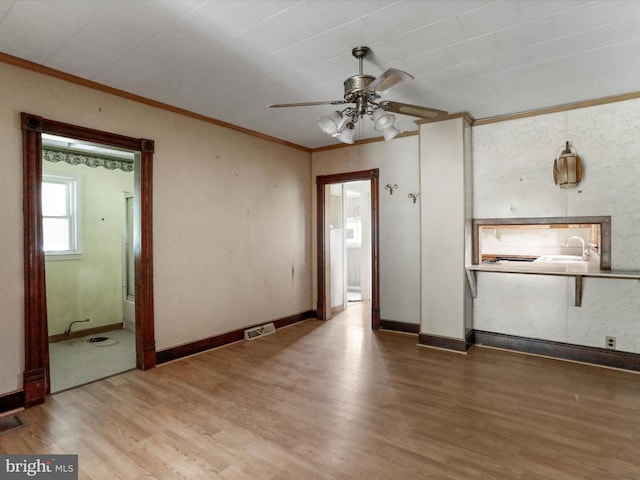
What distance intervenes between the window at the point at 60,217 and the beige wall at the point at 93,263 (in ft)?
0.26

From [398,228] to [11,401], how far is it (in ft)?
14.1

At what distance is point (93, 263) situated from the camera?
5.00 metres

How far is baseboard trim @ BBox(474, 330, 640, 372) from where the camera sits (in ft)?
11.3

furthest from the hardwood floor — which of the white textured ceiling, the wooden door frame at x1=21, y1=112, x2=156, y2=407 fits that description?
the white textured ceiling

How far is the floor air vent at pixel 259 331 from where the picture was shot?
178 inches

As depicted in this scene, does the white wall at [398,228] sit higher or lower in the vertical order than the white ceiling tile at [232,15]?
lower

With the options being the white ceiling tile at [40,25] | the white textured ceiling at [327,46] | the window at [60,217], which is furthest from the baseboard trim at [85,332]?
the white ceiling tile at [40,25]

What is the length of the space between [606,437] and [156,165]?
14.3 feet

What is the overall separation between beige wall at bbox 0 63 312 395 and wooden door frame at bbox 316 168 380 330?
0.21 m

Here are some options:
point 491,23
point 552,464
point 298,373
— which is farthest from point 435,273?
Result: point 491,23

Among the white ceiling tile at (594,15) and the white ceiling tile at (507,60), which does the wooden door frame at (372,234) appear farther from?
the white ceiling tile at (594,15)

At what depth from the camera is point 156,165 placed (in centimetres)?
363

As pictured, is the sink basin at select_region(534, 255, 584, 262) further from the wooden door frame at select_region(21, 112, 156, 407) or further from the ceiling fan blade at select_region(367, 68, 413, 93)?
the wooden door frame at select_region(21, 112, 156, 407)

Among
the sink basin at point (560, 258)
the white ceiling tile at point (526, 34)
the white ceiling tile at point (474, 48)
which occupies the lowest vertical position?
the sink basin at point (560, 258)
